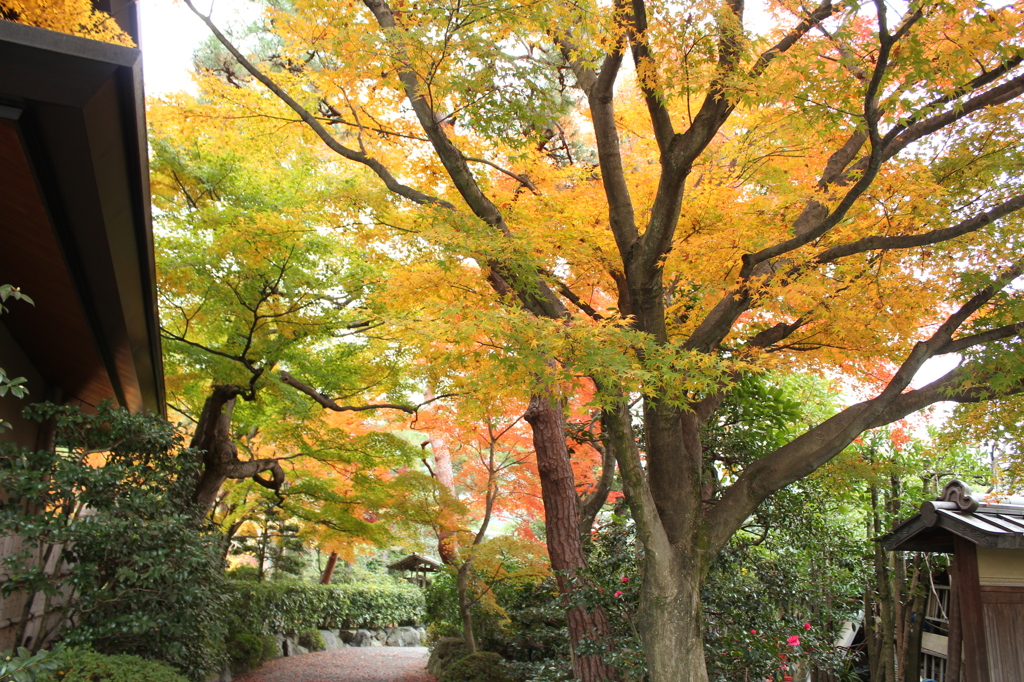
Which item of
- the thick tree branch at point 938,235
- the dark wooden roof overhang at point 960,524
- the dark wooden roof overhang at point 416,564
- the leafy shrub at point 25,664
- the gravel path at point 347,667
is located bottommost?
the gravel path at point 347,667

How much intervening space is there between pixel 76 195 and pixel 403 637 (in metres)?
19.6

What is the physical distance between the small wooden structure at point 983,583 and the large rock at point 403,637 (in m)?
16.7

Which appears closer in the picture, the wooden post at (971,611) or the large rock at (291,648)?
the wooden post at (971,611)

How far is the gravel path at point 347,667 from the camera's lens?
12.2 meters

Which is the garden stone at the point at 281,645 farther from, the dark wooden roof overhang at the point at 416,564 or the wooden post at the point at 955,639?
the wooden post at the point at 955,639

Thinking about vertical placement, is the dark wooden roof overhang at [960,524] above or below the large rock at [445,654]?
above

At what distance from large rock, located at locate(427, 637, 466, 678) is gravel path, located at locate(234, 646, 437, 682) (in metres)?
0.18

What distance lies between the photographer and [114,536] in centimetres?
510

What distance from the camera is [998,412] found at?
5.60 m

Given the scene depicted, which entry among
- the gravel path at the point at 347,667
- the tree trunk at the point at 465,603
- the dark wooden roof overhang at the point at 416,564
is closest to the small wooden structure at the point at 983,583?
the tree trunk at the point at 465,603

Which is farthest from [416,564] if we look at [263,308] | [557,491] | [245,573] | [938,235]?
[938,235]

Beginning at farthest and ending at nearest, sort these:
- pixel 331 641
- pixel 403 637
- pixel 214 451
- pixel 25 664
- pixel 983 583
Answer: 1. pixel 403 637
2. pixel 331 641
3. pixel 214 451
4. pixel 983 583
5. pixel 25 664

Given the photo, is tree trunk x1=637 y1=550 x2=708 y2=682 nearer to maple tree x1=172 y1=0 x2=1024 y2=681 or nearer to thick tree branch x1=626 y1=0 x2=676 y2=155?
Answer: maple tree x1=172 y1=0 x2=1024 y2=681

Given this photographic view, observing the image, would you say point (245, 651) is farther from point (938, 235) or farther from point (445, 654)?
point (938, 235)
